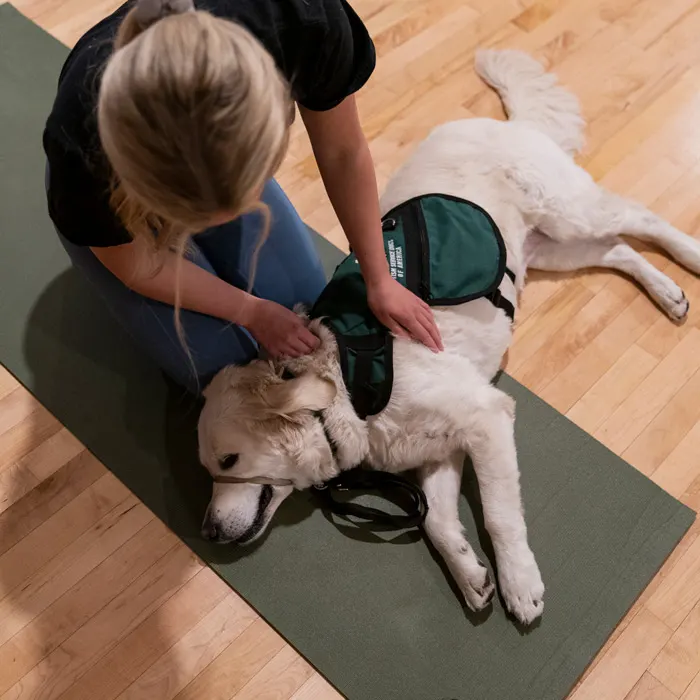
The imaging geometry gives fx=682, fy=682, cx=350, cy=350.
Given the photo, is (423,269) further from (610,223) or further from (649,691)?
(649,691)

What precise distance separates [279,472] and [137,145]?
0.88m

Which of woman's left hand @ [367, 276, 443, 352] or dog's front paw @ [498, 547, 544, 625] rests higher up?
woman's left hand @ [367, 276, 443, 352]

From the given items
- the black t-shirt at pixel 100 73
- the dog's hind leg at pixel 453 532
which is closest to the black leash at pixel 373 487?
the dog's hind leg at pixel 453 532

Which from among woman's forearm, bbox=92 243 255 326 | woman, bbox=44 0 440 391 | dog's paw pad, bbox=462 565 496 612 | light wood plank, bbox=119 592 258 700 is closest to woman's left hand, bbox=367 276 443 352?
woman, bbox=44 0 440 391

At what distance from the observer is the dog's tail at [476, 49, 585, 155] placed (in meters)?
2.16

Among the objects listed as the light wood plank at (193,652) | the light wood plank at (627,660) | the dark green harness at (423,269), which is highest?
the dark green harness at (423,269)

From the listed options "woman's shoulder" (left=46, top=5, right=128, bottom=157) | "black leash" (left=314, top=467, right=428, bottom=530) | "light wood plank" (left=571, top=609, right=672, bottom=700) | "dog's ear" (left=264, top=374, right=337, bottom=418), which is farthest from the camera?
"black leash" (left=314, top=467, right=428, bottom=530)

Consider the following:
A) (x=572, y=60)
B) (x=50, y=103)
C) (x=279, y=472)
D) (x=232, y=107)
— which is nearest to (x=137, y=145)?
(x=232, y=107)

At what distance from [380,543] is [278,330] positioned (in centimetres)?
60

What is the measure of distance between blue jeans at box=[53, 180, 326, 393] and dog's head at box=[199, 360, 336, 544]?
0.12 metres

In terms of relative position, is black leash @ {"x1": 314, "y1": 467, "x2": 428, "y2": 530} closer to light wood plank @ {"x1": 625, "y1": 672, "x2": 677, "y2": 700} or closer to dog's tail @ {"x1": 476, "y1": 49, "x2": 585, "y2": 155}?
light wood plank @ {"x1": 625, "y1": 672, "x2": 677, "y2": 700}

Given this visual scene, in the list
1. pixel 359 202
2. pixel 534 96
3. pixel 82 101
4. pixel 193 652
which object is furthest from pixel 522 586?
pixel 534 96

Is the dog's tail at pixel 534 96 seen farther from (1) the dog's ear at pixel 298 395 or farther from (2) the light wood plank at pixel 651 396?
(1) the dog's ear at pixel 298 395

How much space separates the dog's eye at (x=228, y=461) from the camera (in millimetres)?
1518
